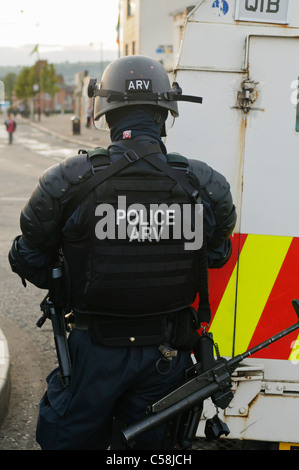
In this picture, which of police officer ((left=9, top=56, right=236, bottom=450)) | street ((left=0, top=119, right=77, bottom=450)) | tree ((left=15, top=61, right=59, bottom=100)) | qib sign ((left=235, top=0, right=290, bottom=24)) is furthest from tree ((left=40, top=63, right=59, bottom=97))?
police officer ((left=9, top=56, right=236, bottom=450))

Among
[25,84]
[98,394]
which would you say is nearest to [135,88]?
[98,394]

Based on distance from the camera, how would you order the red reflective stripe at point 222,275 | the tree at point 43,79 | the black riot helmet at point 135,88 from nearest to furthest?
1. the black riot helmet at point 135,88
2. the red reflective stripe at point 222,275
3. the tree at point 43,79

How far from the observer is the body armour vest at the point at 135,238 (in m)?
2.33

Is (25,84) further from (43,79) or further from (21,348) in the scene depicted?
(21,348)

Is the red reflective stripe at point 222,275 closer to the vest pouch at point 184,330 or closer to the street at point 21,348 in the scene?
the vest pouch at point 184,330

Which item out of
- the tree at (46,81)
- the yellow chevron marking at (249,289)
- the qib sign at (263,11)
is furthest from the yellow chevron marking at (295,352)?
the tree at (46,81)

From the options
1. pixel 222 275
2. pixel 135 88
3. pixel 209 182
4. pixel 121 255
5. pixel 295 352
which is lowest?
pixel 295 352

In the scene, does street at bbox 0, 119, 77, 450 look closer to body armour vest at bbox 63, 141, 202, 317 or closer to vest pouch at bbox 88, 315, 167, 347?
vest pouch at bbox 88, 315, 167, 347

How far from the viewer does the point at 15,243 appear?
8.35 ft

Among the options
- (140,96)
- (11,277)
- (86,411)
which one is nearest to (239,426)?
Answer: (86,411)

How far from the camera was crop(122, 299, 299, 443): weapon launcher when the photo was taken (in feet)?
7.75

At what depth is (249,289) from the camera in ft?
9.45

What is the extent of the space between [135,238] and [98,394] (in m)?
0.61
